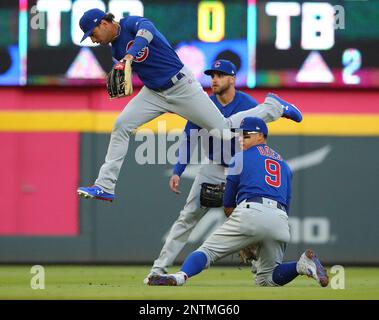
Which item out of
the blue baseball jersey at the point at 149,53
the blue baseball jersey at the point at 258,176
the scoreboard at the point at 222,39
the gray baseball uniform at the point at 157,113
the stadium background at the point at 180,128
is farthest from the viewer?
the stadium background at the point at 180,128

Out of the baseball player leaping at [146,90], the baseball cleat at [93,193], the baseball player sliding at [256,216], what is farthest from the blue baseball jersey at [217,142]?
the baseball player sliding at [256,216]

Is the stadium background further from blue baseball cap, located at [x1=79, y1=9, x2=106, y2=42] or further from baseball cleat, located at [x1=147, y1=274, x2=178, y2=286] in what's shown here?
baseball cleat, located at [x1=147, y1=274, x2=178, y2=286]

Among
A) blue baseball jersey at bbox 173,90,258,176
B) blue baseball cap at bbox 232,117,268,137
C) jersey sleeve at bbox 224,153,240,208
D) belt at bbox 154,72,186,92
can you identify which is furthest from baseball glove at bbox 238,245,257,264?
belt at bbox 154,72,186,92

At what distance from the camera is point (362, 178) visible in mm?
12242

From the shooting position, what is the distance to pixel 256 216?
24.8 ft

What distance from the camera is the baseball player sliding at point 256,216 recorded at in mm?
7570

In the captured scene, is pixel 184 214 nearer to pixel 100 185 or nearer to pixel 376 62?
pixel 100 185

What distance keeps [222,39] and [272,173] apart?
430 cm

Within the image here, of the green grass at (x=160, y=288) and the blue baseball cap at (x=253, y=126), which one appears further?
the blue baseball cap at (x=253, y=126)

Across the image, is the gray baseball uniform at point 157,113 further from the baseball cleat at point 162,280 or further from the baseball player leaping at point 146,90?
the baseball cleat at point 162,280

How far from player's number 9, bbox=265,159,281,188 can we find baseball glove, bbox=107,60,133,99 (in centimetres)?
116
